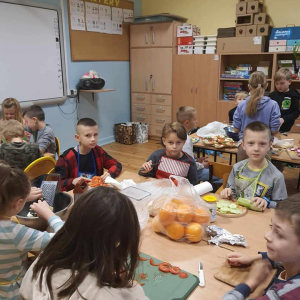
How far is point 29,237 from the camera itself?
114cm

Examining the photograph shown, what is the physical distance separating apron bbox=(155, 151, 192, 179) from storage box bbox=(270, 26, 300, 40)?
3368mm

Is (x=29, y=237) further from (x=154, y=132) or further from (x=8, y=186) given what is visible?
(x=154, y=132)

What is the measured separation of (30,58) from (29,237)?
3.71 meters

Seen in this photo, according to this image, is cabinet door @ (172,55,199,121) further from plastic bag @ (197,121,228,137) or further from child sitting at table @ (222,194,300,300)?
child sitting at table @ (222,194,300,300)

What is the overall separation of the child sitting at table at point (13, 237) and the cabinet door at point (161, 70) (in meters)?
4.73

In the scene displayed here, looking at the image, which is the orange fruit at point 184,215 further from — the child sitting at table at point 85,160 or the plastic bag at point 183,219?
the child sitting at table at point 85,160

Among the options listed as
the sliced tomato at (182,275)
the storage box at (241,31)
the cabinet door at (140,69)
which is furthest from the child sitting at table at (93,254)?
the cabinet door at (140,69)

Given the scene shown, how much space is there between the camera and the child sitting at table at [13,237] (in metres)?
1.13

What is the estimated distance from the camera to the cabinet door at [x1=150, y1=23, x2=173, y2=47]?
5387mm

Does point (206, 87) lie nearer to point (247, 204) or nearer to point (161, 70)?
point (161, 70)

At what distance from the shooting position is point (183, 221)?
1.34 m

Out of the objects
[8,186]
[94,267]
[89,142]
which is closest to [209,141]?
[89,142]

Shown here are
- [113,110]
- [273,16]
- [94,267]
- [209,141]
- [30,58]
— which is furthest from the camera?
[113,110]

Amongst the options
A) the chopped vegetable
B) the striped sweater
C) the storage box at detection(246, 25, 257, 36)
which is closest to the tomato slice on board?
the striped sweater
